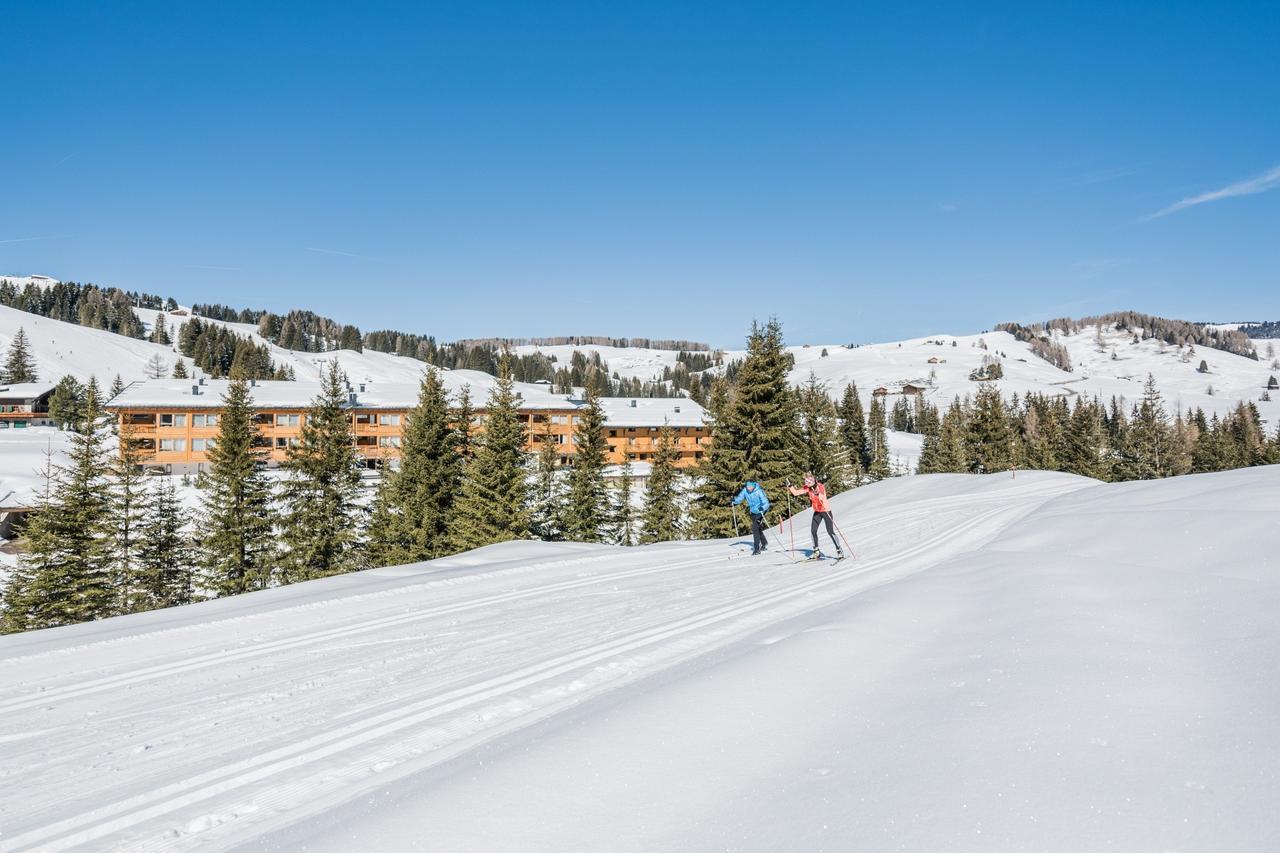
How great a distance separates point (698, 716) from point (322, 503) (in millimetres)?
29037

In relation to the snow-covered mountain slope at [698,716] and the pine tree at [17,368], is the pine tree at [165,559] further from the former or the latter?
the pine tree at [17,368]

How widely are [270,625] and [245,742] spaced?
15.4 feet

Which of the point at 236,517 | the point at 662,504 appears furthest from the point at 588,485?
the point at 236,517

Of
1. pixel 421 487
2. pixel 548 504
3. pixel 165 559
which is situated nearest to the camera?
pixel 165 559

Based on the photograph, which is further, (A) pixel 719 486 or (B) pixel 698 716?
(A) pixel 719 486

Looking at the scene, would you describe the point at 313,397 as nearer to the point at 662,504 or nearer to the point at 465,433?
the point at 465,433

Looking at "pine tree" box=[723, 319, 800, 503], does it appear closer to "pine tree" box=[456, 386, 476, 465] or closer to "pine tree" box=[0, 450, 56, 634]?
"pine tree" box=[456, 386, 476, 465]

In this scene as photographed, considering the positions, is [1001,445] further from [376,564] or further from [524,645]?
[524,645]

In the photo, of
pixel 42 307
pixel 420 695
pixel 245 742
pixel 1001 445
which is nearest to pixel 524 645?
pixel 420 695

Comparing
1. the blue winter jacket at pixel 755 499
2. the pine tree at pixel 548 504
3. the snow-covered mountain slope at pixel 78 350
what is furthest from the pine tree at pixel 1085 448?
the snow-covered mountain slope at pixel 78 350

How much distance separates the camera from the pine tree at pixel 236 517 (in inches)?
1134

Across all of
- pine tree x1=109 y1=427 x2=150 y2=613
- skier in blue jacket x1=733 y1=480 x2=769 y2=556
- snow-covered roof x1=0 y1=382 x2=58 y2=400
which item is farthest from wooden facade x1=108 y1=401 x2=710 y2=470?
snow-covered roof x1=0 y1=382 x2=58 y2=400

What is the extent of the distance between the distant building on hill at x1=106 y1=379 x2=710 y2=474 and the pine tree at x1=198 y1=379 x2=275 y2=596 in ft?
73.5

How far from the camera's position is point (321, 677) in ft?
24.3
